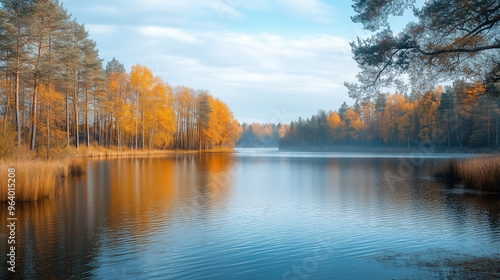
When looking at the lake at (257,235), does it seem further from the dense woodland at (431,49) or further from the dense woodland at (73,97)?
the dense woodland at (73,97)

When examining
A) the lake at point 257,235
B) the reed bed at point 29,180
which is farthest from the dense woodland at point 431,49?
the reed bed at point 29,180

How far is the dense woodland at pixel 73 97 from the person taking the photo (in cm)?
2744

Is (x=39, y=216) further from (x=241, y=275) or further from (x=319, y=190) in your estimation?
(x=319, y=190)

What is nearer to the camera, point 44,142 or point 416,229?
point 416,229

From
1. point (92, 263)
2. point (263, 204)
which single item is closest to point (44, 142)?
point (263, 204)

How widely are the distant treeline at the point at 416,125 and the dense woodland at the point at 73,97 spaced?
32331mm

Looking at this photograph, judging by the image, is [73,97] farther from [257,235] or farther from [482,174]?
[482,174]

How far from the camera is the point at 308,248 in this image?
8508 mm

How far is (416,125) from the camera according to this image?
8288 cm

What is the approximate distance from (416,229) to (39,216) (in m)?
12.1

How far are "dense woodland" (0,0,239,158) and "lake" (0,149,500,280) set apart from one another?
1191 cm

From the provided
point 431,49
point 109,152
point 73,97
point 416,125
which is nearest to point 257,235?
point 431,49

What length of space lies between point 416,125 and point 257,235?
83566mm

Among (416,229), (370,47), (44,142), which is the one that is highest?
(370,47)
